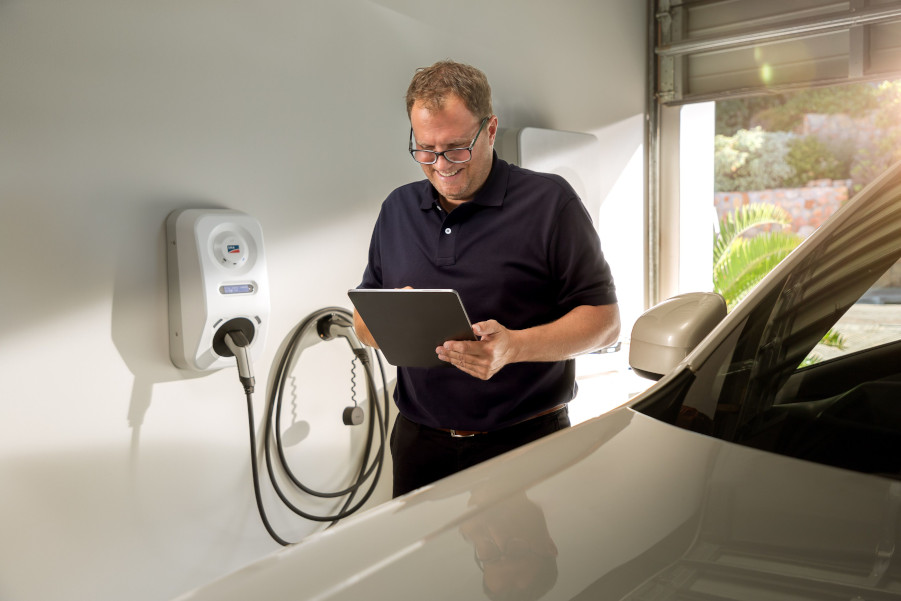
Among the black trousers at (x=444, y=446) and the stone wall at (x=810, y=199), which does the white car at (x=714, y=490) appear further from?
the stone wall at (x=810, y=199)

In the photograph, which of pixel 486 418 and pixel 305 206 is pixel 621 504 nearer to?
pixel 486 418

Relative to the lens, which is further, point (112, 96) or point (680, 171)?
point (680, 171)

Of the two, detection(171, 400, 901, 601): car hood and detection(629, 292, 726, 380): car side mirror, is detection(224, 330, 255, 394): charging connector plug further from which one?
detection(171, 400, 901, 601): car hood

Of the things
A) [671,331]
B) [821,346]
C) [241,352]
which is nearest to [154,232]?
[241,352]

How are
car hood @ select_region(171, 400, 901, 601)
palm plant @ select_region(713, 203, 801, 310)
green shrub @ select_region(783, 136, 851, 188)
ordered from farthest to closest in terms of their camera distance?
green shrub @ select_region(783, 136, 851, 188) → palm plant @ select_region(713, 203, 801, 310) → car hood @ select_region(171, 400, 901, 601)

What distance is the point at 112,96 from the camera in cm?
204

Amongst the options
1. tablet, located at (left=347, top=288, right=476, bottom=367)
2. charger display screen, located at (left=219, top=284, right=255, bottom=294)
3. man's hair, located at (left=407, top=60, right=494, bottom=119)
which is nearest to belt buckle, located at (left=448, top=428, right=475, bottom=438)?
tablet, located at (left=347, top=288, right=476, bottom=367)

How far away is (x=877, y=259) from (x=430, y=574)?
30.3 inches

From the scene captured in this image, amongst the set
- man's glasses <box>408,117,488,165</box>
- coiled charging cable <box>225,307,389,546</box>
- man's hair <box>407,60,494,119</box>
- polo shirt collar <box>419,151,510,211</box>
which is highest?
man's hair <box>407,60,494,119</box>

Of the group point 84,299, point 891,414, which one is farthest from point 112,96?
point 891,414

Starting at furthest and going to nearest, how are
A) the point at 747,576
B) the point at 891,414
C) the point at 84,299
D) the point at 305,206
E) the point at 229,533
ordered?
the point at 305,206
the point at 229,533
the point at 84,299
the point at 891,414
the point at 747,576

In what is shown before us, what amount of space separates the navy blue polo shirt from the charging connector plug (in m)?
0.66

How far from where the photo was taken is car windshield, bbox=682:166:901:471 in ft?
3.15

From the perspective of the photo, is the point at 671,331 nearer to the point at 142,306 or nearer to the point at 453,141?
the point at 453,141
